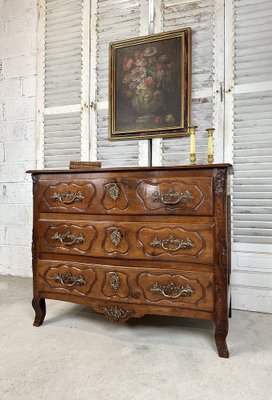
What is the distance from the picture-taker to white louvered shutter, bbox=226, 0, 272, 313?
6.84ft

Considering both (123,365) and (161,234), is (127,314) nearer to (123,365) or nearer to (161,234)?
(123,365)

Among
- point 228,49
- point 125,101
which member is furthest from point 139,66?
point 228,49

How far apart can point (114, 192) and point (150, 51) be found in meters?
1.35

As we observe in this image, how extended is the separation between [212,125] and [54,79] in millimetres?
1485

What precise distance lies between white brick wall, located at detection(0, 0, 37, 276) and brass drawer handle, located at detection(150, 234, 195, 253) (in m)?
1.69

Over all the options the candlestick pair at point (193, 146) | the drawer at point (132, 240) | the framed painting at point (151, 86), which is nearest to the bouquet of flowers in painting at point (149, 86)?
the framed painting at point (151, 86)

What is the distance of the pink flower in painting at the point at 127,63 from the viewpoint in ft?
7.81

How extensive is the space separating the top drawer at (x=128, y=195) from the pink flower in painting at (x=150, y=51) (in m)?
1.27

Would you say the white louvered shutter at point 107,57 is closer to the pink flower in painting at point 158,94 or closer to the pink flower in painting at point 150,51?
the pink flower in painting at point 150,51

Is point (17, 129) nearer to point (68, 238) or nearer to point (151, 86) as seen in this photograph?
point (151, 86)

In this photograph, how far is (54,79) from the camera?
8.79 ft

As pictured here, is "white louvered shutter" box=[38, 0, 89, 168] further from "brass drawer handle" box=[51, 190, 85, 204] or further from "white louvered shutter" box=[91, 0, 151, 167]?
"brass drawer handle" box=[51, 190, 85, 204]

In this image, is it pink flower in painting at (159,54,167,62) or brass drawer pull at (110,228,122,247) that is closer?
brass drawer pull at (110,228,122,247)

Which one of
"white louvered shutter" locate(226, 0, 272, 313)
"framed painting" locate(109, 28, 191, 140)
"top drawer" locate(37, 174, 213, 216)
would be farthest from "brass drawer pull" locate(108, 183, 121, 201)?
"white louvered shutter" locate(226, 0, 272, 313)
